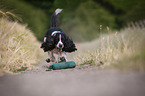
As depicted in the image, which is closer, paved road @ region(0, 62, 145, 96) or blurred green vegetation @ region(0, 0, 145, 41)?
paved road @ region(0, 62, 145, 96)

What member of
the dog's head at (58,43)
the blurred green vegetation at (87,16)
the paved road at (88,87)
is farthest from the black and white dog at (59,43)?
the blurred green vegetation at (87,16)

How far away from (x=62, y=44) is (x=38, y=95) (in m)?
2.35

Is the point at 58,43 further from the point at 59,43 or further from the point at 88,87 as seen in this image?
the point at 88,87

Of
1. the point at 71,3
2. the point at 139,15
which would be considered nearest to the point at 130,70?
the point at 139,15

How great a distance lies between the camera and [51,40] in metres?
4.10

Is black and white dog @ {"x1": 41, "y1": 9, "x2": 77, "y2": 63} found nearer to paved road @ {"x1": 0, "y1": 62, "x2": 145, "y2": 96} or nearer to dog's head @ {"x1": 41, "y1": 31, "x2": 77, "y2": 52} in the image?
dog's head @ {"x1": 41, "y1": 31, "x2": 77, "y2": 52}

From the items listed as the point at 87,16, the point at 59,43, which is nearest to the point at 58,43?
the point at 59,43

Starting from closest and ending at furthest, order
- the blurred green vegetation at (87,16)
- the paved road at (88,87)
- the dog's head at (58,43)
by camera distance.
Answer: the paved road at (88,87)
the dog's head at (58,43)
the blurred green vegetation at (87,16)

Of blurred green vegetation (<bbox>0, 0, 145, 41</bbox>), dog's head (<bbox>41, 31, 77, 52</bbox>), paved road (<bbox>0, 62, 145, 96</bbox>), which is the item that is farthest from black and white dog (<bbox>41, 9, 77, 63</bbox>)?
blurred green vegetation (<bbox>0, 0, 145, 41</bbox>)

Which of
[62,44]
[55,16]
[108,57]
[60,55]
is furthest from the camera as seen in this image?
[55,16]

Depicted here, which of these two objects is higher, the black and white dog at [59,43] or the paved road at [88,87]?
the black and white dog at [59,43]

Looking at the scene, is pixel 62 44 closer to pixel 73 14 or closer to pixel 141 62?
pixel 141 62

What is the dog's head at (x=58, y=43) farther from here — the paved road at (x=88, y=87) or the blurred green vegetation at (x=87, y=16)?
the blurred green vegetation at (x=87, y=16)

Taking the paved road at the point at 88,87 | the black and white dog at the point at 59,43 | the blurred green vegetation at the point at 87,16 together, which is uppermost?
the blurred green vegetation at the point at 87,16
